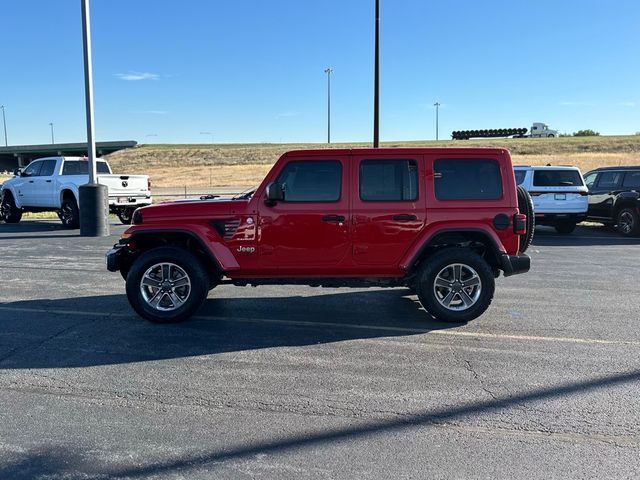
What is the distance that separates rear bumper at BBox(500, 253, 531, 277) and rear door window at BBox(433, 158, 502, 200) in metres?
0.67

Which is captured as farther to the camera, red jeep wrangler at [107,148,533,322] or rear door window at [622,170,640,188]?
rear door window at [622,170,640,188]

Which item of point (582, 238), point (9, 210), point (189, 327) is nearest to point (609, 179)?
point (582, 238)

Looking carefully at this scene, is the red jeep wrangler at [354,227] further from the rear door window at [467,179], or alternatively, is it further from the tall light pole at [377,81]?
the tall light pole at [377,81]

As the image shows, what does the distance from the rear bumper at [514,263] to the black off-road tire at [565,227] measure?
957 cm

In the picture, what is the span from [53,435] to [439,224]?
13.5 ft

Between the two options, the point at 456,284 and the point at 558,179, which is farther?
the point at 558,179

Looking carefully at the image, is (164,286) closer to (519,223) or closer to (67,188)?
(519,223)

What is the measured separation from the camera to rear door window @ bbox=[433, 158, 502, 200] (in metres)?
6.03

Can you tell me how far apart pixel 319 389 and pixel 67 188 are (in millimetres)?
13912

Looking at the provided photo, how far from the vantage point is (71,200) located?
1591 cm

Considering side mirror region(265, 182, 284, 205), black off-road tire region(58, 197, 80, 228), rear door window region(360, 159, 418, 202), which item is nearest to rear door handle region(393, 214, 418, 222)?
rear door window region(360, 159, 418, 202)

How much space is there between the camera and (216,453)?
3316 millimetres

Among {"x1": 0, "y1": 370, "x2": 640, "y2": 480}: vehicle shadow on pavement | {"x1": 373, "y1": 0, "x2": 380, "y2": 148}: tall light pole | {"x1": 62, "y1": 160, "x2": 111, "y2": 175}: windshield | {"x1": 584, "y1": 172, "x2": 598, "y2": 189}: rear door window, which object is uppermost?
{"x1": 373, "y1": 0, "x2": 380, "y2": 148}: tall light pole

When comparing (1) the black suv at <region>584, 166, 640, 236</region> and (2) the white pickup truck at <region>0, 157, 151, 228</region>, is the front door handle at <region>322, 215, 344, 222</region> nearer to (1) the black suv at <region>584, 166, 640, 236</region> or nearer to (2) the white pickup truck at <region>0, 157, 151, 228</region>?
(2) the white pickup truck at <region>0, 157, 151, 228</region>
